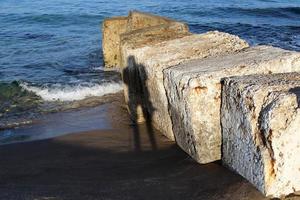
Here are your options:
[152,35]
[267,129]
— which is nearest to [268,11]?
[152,35]

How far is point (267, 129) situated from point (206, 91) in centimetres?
87

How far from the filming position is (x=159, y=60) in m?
5.03

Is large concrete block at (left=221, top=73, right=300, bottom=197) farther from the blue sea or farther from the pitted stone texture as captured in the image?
the blue sea

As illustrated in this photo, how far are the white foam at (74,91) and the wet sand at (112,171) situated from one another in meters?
2.07

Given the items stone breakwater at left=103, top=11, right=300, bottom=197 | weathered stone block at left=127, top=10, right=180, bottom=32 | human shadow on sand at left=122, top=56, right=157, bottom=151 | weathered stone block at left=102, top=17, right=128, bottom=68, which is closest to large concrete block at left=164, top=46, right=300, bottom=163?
stone breakwater at left=103, top=11, right=300, bottom=197

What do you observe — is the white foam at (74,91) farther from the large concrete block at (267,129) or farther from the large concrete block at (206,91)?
the large concrete block at (267,129)

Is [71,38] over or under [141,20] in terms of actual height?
under

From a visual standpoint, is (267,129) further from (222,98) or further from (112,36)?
(112,36)

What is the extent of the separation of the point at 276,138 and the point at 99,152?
237 centimetres

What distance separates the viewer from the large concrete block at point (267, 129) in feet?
10.6

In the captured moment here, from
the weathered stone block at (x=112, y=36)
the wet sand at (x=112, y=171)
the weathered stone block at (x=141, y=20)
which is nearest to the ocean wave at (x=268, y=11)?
the weathered stone block at (x=112, y=36)

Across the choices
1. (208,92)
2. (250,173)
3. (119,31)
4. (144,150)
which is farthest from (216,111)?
(119,31)

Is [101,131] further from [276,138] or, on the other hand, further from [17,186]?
[276,138]

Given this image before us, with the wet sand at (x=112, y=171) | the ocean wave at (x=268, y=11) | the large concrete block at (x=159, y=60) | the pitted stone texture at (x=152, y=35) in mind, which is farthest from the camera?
the ocean wave at (x=268, y=11)
